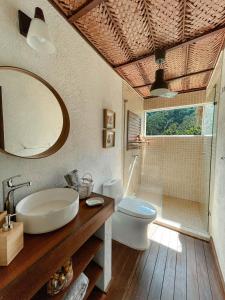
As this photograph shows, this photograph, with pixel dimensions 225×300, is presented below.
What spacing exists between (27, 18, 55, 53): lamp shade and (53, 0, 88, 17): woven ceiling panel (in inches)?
16.0

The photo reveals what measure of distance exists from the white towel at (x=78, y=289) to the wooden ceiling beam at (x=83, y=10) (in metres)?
1.90

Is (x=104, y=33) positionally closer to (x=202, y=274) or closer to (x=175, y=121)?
(x=175, y=121)

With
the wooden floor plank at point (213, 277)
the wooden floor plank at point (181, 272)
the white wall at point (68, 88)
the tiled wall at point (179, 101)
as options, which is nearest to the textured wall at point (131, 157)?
the tiled wall at point (179, 101)

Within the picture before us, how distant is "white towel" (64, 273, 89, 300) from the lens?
852 millimetres

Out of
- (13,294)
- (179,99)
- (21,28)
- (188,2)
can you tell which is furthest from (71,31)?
(179,99)

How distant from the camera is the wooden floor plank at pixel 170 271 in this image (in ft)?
3.82

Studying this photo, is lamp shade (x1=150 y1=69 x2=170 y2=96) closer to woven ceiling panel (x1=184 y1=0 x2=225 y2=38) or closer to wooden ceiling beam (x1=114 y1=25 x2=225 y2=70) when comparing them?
wooden ceiling beam (x1=114 y1=25 x2=225 y2=70)

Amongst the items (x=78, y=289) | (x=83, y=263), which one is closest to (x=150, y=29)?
(x=83, y=263)

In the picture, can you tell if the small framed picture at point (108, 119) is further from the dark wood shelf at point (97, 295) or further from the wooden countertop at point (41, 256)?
the dark wood shelf at point (97, 295)

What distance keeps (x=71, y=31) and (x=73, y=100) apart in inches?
22.8

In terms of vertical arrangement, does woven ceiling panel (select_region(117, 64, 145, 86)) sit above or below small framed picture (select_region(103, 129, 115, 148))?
above

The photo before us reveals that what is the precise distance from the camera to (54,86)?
41.1 inches

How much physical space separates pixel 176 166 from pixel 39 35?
2.86 m

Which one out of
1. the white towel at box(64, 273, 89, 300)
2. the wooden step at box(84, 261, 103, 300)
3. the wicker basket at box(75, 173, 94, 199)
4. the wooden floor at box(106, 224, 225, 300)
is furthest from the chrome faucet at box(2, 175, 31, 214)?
the wooden floor at box(106, 224, 225, 300)
